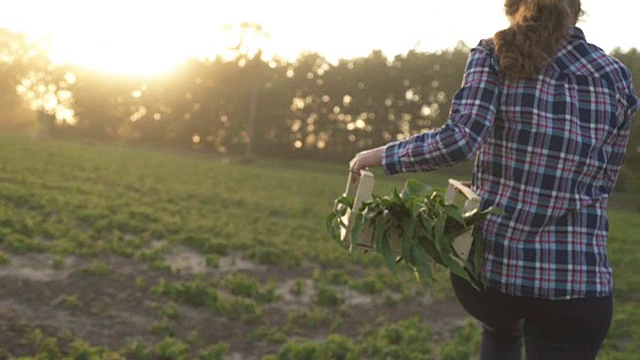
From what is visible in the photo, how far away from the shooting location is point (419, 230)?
2539 mm

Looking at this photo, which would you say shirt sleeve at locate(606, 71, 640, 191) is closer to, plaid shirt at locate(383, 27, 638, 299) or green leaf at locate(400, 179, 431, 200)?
plaid shirt at locate(383, 27, 638, 299)

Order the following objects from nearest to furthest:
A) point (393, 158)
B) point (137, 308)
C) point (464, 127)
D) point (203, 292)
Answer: point (464, 127) < point (393, 158) < point (137, 308) < point (203, 292)

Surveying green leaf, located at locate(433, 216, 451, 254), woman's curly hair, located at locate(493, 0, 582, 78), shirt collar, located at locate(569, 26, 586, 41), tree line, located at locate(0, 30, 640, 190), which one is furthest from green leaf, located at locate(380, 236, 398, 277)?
tree line, located at locate(0, 30, 640, 190)

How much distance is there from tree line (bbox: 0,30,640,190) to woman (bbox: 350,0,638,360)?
4402 centimetres

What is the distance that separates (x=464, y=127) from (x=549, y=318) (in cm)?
59

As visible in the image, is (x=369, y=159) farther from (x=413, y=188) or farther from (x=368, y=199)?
(x=413, y=188)

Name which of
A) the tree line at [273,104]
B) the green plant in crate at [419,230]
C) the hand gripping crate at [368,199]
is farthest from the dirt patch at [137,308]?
the tree line at [273,104]

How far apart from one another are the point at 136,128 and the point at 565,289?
189 ft

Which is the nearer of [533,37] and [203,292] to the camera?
[533,37]

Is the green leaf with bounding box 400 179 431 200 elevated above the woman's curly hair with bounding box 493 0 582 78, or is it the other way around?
the woman's curly hair with bounding box 493 0 582 78

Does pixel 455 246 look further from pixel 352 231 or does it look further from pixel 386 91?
pixel 386 91

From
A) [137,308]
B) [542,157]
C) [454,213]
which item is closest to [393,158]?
[454,213]

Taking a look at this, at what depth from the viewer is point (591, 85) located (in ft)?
7.86

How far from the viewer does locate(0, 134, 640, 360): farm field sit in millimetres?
5867
